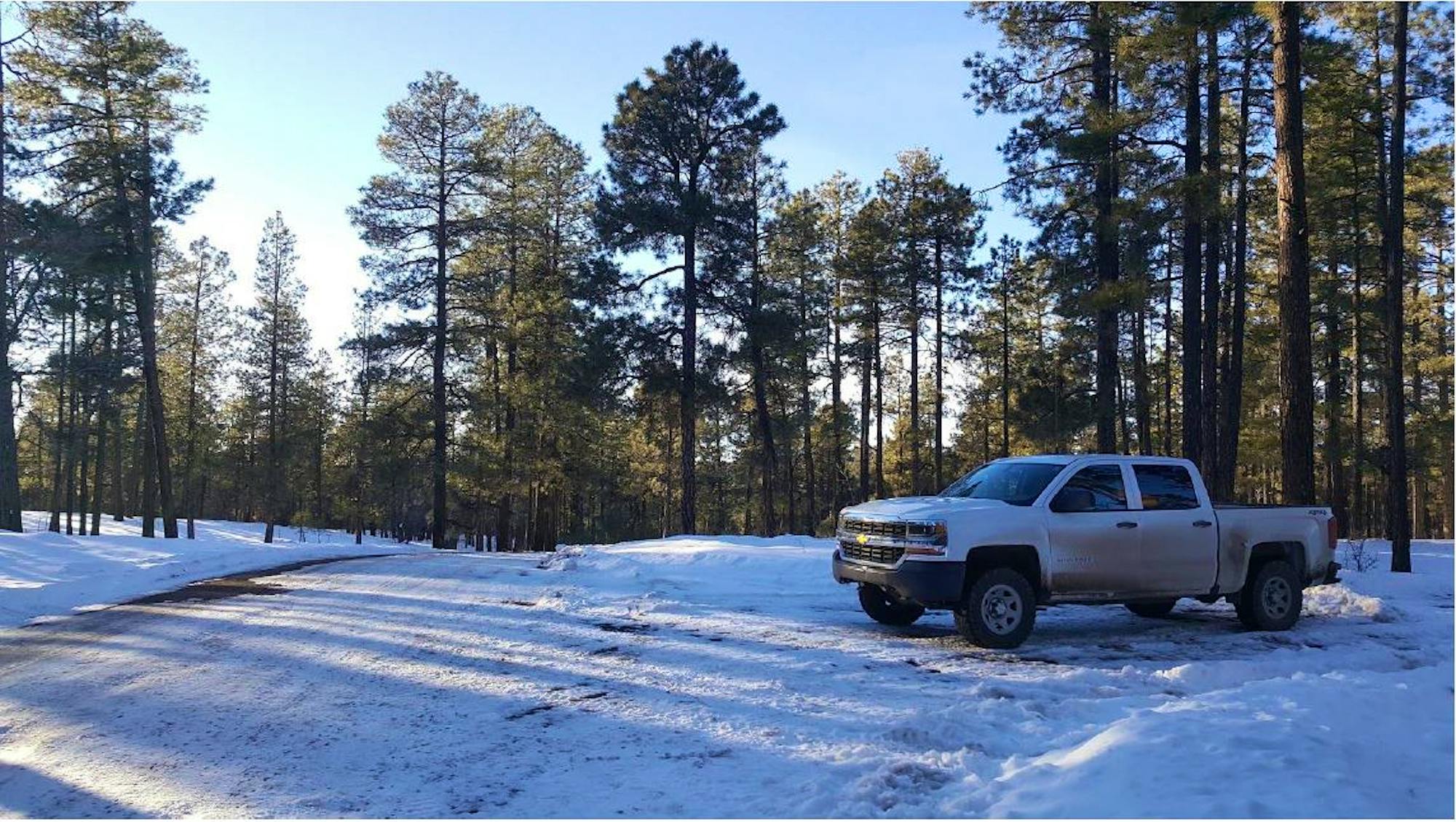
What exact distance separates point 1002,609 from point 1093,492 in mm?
1636

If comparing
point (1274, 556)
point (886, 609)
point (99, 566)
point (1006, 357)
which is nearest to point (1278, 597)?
point (1274, 556)

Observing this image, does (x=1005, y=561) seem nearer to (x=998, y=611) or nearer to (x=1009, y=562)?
(x=1009, y=562)

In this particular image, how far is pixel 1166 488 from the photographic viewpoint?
9352mm

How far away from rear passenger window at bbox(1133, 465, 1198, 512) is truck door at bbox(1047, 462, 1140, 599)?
290 mm

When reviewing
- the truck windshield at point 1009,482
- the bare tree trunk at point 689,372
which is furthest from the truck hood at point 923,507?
the bare tree trunk at point 689,372

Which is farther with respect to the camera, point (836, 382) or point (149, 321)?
point (836, 382)

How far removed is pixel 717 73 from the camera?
2722cm

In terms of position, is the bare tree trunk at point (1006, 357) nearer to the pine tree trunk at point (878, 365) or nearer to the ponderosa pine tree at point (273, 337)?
the pine tree trunk at point (878, 365)

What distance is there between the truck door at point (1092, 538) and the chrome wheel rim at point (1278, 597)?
6.67ft

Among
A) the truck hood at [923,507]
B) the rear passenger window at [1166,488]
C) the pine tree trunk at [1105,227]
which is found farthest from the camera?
the pine tree trunk at [1105,227]

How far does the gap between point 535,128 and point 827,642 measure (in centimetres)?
3222

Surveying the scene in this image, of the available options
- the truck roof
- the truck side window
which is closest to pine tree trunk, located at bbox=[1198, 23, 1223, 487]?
the truck roof

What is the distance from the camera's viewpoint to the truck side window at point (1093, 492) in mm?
8742

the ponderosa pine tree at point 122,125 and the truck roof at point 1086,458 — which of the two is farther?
the ponderosa pine tree at point 122,125
